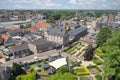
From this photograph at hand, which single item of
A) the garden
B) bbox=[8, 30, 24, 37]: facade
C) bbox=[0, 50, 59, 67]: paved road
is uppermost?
bbox=[8, 30, 24, 37]: facade

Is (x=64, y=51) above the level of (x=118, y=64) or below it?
below

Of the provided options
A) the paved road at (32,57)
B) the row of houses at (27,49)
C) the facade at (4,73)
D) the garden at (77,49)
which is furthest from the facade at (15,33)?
the facade at (4,73)

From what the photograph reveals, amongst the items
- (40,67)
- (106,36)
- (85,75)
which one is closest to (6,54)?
(40,67)

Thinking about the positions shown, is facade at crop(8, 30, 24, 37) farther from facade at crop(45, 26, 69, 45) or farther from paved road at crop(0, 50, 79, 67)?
paved road at crop(0, 50, 79, 67)

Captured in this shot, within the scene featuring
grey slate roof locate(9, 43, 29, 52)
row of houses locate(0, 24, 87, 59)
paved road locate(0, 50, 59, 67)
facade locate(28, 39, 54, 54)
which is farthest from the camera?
facade locate(28, 39, 54, 54)

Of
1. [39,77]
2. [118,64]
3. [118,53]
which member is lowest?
[39,77]

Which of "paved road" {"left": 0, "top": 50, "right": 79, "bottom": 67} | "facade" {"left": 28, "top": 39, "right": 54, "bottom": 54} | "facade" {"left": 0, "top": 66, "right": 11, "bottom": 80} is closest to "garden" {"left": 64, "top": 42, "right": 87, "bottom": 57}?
"paved road" {"left": 0, "top": 50, "right": 79, "bottom": 67}

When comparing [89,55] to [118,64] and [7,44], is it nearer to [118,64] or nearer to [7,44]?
[118,64]

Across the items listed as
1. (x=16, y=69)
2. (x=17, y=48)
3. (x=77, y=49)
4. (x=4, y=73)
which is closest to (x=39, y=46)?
(x=17, y=48)

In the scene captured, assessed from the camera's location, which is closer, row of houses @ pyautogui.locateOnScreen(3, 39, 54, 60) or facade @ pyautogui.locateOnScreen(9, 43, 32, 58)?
facade @ pyautogui.locateOnScreen(9, 43, 32, 58)
